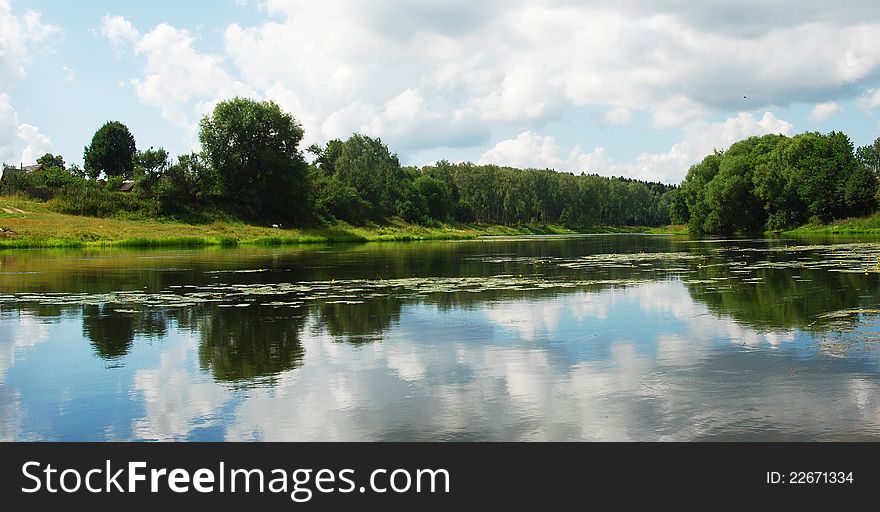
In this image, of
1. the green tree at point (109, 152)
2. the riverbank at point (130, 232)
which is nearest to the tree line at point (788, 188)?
the riverbank at point (130, 232)

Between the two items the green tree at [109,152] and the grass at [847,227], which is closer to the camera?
the grass at [847,227]

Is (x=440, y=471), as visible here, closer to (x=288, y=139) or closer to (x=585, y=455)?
(x=585, y=455)

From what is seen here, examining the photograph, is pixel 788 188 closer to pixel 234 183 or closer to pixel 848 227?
pixel 848 227

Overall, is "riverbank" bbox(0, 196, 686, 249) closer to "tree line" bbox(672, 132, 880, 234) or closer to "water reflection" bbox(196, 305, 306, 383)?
"water reflection" bbox(196, 305, 306, 383)

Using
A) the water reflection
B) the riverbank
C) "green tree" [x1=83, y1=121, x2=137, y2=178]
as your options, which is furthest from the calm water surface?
"green tree" [x1=83, y1=121, x2=137, y2=178]

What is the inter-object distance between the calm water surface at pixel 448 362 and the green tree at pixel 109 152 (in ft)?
445

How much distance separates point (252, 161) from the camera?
9856cm

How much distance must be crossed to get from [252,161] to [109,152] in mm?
66378

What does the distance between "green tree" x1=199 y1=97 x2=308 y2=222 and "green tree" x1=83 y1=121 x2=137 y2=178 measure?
61243 mm

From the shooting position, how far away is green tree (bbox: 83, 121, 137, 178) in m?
150

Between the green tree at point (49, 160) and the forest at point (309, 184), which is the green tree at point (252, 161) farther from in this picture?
the green tree at point (49, 160)

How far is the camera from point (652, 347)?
47.0 feet

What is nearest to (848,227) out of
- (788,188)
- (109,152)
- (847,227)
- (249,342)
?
(847,227)

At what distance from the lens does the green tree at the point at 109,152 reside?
491 ft
